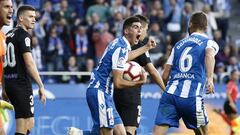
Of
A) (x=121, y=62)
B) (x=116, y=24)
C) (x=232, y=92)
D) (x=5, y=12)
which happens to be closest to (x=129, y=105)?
(x=121, y=62)

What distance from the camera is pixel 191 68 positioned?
420 inches

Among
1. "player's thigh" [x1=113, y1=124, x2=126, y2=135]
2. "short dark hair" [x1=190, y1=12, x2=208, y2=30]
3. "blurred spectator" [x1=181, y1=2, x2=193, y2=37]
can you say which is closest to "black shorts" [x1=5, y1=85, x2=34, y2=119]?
"player's thigh" [x1=113, y1=124, x2=126, y2=135]

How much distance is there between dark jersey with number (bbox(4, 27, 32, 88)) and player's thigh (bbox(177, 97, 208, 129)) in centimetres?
225

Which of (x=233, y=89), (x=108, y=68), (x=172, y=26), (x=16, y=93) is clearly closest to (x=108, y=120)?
(x=108, y=68)

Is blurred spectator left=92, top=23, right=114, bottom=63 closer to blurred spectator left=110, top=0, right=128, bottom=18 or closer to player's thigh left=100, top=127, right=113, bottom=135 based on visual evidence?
blurred spectator left=110, top=0, right=128, bottom=18

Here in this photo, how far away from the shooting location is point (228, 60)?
20.4 m

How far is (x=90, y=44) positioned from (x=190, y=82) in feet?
30.2

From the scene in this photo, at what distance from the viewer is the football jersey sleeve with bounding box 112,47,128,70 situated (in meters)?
10.6

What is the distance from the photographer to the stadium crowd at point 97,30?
19000 mm

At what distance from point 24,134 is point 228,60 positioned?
10219 mm

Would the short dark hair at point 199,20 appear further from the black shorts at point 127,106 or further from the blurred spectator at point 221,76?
the blurred spectator at point 221,76

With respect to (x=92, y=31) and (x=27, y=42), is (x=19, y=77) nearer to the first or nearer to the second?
(x=27, y=42)

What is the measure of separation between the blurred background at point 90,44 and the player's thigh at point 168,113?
4.67 metres

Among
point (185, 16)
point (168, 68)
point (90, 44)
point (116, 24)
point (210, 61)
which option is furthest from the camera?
point (185, 16)
